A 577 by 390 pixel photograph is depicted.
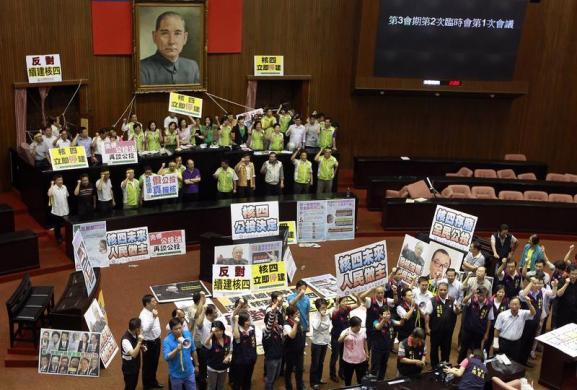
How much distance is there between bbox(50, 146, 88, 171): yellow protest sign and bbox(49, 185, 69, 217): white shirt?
830 mm

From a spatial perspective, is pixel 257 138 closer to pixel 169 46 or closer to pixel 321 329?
pixel 169 46

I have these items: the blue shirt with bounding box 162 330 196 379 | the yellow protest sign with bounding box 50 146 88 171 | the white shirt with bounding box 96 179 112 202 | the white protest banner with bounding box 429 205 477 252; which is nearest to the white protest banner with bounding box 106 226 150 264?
the white shirt with bounding box 96 179 112 202

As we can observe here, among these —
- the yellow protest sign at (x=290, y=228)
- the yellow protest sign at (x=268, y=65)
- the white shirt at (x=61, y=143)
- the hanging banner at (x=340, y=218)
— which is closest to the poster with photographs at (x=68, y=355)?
the yellow protest sign at (x=290, y=228)

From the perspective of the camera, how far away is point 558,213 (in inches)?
714

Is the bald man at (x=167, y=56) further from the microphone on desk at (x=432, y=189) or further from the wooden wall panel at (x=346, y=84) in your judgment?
the microphone on desk at (x=432, y=189)

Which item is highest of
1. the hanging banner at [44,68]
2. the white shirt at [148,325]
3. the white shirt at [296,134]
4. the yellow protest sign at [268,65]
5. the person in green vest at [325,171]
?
the yellow protest sign at [268,65]

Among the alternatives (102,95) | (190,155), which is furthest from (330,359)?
(102,95)

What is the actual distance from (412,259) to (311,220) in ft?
12.0

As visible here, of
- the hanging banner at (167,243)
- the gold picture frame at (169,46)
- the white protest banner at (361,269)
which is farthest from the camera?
the gold picture frame at (169,46)

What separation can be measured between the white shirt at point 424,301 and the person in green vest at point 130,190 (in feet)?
22.9

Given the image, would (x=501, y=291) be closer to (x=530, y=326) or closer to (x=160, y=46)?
(x=530, y=326)

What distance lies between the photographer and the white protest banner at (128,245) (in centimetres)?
1470

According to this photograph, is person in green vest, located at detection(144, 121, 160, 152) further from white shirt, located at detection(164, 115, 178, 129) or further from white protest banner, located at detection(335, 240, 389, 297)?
white protest banner, located at detection(335, 240, 389, 297)

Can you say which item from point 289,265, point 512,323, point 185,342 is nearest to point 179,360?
point 185,342
